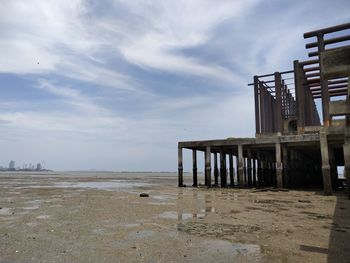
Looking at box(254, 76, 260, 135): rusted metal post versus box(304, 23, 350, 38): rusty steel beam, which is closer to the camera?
box(304, 23, 350, 38): rusty steel beam

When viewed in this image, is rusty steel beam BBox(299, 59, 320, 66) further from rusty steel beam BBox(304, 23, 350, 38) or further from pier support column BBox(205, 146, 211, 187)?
pier support column BBox(205, 146, 211, 187)

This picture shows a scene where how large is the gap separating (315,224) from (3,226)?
30.6 feet

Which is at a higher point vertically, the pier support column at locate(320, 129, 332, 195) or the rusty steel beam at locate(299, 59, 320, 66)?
the rusty steel beam at locate(299, 59, 320, 66)

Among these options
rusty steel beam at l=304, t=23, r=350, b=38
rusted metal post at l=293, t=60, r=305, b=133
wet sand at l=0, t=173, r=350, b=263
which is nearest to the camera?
wet sand at l=0, t=173, r=350, b=263

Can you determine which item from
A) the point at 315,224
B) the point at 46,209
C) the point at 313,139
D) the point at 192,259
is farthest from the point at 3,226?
the point at 313,139

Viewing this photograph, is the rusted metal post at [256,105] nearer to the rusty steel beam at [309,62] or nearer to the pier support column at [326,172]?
the rusty steel beam at [309,62]

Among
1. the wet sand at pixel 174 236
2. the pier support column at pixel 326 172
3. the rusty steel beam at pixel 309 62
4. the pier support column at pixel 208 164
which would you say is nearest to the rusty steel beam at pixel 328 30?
the rusty steel beam at pixel 309 62

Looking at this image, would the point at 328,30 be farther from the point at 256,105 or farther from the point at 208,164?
the point at 208,164

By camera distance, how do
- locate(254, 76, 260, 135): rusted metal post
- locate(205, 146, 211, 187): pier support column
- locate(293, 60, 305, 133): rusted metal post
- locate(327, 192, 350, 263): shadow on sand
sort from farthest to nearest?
1. locate(254, 76, 260, 135): rusted metal post
2. locate(293, 60, 305, 133): rusted metal post
3. locate(205, 146, 211, 187): pier support column
4. locate(327, 192, 350, 263): shadow on sand

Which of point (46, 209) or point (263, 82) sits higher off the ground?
point (263, 82)

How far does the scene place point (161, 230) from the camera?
9.14 meters

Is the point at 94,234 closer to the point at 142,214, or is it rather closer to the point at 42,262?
the point at 42,262

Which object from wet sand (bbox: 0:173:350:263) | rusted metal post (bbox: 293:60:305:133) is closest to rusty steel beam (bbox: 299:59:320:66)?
rusted metal post (bbox: 293:60:305:133)

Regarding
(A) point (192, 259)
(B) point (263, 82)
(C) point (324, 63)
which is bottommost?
(A) point (192, 259)
